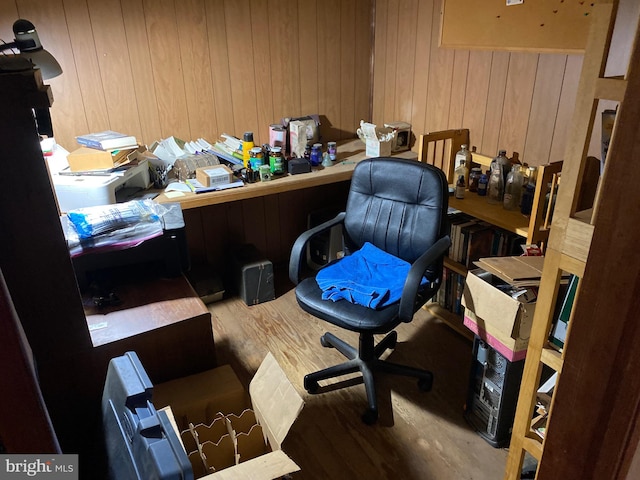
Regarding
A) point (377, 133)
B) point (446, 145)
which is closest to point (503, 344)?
point (446, 145)

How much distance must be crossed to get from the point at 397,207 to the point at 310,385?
2.90 feet

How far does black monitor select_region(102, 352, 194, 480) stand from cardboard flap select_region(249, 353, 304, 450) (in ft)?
2.22

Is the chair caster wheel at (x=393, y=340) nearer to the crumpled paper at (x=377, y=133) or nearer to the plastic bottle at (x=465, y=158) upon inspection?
the plastic bottle at (x=465, y=158)

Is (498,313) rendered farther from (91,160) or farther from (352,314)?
(91,160)

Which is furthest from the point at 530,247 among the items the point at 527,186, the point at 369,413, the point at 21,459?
the point at 21,459

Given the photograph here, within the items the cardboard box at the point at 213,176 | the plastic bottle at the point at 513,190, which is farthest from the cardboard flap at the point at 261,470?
the plastic bottle at the point at 513,190

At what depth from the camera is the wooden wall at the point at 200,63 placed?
8.14 feet

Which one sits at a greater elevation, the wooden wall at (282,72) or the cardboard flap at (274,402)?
the wooden wall at (282,72)

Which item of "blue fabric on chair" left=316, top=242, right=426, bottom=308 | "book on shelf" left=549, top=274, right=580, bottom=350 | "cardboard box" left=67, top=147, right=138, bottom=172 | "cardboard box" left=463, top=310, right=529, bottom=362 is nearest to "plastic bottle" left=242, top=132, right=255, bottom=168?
"cardboard box" left=67, top=147, right=138, bottom=172

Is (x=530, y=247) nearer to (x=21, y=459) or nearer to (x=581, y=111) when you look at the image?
(x=581, y=111)

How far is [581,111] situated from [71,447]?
146 centimetres

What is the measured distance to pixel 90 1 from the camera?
2430 millimetres

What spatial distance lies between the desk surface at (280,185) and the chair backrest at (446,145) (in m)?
0.22

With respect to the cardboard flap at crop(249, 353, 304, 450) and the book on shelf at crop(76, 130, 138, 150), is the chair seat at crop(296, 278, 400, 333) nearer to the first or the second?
the cardboard flap at crop(249, 353, 304, 450)
